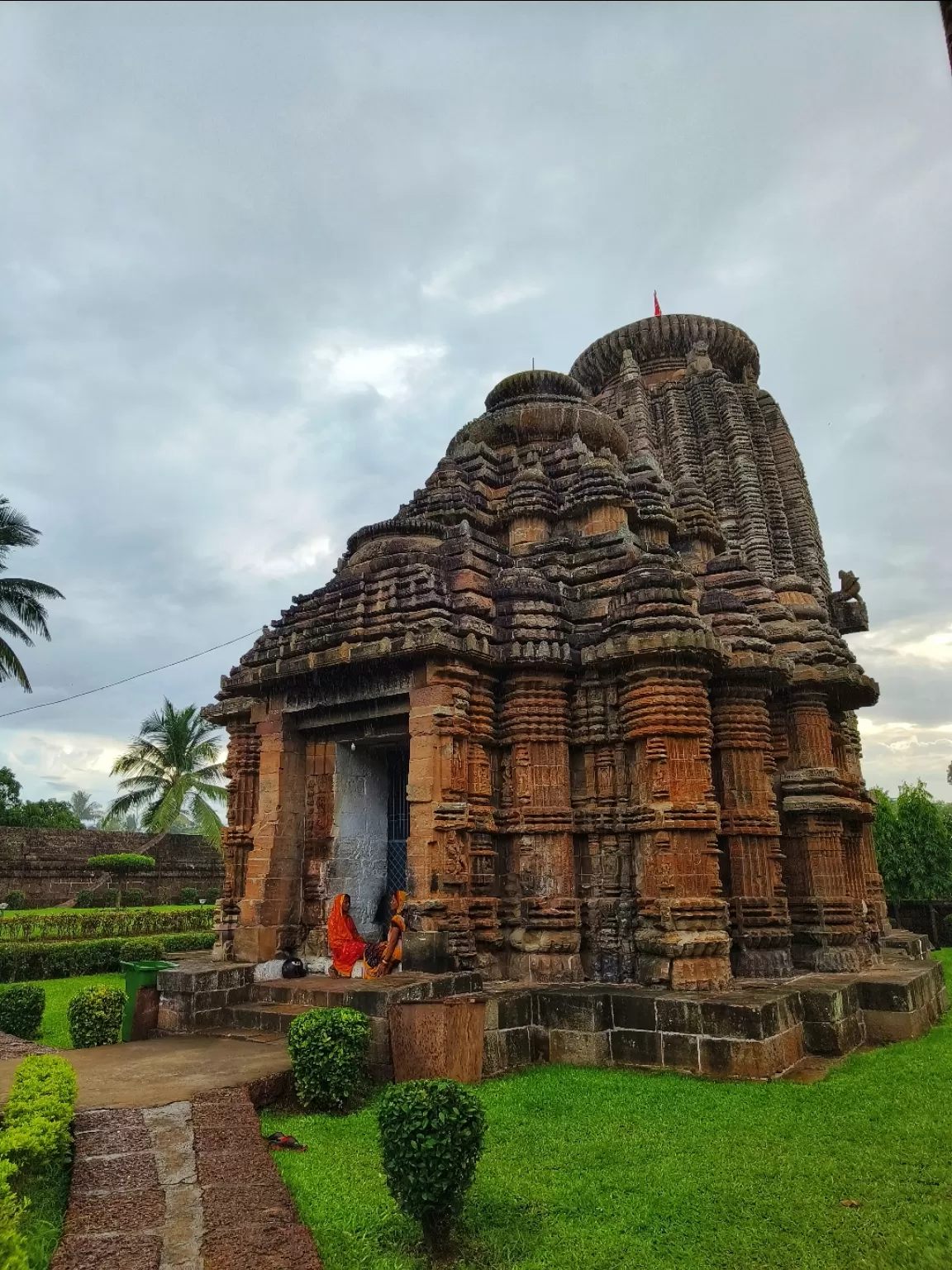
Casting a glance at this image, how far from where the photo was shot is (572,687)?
10922 millimetres

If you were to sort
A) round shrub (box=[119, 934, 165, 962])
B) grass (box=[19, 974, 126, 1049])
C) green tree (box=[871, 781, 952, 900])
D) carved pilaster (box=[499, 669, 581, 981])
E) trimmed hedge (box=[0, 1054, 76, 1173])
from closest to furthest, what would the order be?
1. trimmed hedge (box=[0, 1054, 76, 1173])
2. carved pilaster (box=[499, 669, 581, 981])
3. grass (box=[19, 974, 126, 1049])
4. round shrub (box=[119, 934, 165, 962])
5. green tree (box=[871, 781, 952, 900])

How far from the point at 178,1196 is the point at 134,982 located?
5227mm

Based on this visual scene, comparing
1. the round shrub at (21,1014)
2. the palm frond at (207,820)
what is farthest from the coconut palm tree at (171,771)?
the round shrub at (21,1014)

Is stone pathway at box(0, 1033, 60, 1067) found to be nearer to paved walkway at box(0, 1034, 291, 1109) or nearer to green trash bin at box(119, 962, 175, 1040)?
paved walkway at box(0, 1034, 291, 1109)

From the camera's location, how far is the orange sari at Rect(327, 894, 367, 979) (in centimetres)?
1018

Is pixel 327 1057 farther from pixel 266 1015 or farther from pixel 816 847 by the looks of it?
pixel 816 847

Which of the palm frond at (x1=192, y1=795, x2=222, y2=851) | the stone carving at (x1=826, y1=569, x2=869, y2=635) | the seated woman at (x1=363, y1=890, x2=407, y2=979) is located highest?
the stone carving at (x1=826, y1=569, x2=869, y2=635)

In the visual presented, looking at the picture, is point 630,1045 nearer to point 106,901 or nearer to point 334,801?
point 334,801

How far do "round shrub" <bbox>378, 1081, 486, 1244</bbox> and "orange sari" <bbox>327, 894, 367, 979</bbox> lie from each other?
540 centimetres

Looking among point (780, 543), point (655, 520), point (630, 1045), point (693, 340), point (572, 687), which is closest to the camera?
point (630, 1045)

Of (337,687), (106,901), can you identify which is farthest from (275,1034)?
(106,901)

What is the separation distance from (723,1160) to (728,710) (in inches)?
245

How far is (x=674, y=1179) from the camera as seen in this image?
5.60 metres

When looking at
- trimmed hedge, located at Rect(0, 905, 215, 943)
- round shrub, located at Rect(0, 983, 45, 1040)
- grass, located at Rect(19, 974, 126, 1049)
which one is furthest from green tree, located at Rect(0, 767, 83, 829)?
round shrub, located at Rect(0, 983, 45, 1040)
